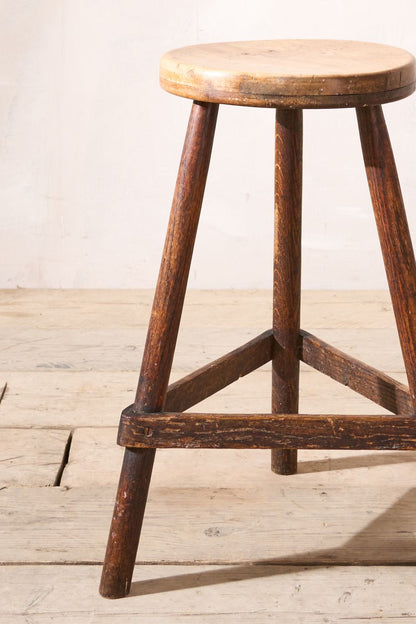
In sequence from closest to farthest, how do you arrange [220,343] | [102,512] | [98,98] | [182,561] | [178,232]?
[178,232] → [182,561] → [102,512] → [220,343] → [98,98]

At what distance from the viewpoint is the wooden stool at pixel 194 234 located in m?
1.02

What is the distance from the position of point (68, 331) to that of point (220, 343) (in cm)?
32

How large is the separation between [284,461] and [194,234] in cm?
47

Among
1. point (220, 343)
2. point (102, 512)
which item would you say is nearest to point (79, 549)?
point (102, 512)

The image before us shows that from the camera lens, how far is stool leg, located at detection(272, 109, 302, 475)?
1298mm

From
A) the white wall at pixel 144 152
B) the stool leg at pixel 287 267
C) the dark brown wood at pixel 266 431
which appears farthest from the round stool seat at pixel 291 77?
the white wall at pixel 144 152

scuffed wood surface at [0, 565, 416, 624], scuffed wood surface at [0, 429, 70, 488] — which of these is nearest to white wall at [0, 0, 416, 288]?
scuffed wood surface at [0, 429, 70, 488]

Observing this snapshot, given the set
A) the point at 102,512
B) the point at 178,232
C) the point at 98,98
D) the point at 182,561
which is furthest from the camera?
the point at 98,98

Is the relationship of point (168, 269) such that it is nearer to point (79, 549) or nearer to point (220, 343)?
point (79, 549)

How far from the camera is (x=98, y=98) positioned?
215cm

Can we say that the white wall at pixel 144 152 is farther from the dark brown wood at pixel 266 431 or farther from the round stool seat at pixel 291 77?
the dark brown wood at pixel 266 431

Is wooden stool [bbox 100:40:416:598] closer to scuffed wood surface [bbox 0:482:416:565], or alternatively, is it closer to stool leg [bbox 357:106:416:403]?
stool leg [bbox 357:106:416:403]

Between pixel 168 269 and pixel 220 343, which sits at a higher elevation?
pixel 168 269

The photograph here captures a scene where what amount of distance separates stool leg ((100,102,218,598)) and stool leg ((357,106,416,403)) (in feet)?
0.59
